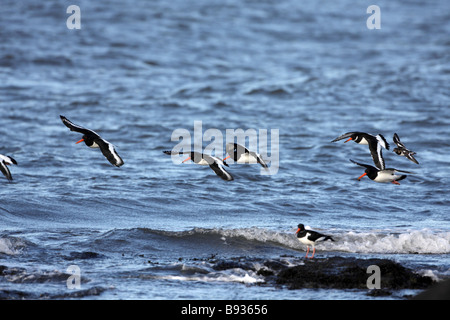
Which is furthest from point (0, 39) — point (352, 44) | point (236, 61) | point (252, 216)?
point (252, 216)

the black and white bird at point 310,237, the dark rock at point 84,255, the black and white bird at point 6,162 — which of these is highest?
the black and white bird at point 6,162

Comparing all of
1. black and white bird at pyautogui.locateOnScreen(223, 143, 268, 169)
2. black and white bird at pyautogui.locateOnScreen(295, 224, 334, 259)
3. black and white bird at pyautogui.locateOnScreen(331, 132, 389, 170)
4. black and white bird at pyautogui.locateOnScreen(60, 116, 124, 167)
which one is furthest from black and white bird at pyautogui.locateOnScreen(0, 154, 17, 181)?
black and white bird at pyautogui.locateOnScreen(331, 132, 389, 170)

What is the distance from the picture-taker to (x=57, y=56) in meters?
25.8

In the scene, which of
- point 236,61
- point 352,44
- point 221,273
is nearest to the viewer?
point 221,273

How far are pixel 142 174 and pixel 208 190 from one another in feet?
5.93

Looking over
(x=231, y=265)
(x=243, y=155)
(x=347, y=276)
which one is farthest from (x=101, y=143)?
(x=347, y=276)

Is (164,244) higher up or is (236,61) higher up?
(236,61)


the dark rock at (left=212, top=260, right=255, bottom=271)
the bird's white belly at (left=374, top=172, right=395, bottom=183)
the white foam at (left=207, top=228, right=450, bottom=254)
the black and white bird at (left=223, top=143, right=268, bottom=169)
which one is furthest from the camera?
the bird's white belly at (left=374, top=172, right=395, bottom=183)

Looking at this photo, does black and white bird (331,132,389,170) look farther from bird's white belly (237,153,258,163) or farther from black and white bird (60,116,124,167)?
black and white bird (60,116,124,167)

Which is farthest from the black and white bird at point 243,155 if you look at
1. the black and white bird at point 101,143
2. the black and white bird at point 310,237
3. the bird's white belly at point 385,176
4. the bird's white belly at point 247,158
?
the black and white bird at point 101,143

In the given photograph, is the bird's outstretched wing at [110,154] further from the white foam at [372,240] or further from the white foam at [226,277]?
the white foam at [372,240]

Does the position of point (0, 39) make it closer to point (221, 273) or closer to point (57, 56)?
point (57, 56)

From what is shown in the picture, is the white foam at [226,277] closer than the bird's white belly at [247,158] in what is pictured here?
Yes

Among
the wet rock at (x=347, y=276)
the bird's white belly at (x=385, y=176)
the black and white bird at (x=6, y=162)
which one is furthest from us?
the bird's white belly at (x=385, y=176)
